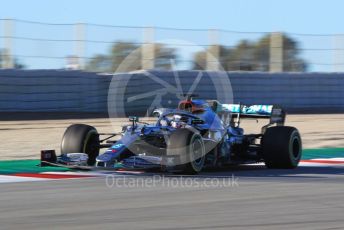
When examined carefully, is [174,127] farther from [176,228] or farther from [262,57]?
[262,57]

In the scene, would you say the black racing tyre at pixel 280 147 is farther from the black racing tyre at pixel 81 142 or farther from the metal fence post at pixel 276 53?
the metal fence post at pixel 276 53

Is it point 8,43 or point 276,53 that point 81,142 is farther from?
point 276,53

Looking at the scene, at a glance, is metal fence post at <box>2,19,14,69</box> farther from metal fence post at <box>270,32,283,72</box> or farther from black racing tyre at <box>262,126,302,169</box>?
black racing tyre at <box>262,126,302,169</box>

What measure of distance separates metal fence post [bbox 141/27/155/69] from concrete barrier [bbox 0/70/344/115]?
44 centimetres

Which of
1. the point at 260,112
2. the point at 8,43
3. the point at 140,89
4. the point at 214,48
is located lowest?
the point at 260,112

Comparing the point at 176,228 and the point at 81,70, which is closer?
the point at 176,228

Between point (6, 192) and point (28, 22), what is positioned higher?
point (28, 22)

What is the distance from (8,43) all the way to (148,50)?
4949 mm

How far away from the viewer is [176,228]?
7.49m

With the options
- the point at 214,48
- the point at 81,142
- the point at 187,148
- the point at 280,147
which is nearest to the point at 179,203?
the point at 187,148

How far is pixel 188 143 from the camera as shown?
36.8 ft

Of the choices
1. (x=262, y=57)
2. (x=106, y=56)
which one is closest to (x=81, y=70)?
(x=106, y=56)

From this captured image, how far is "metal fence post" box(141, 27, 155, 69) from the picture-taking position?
25.4m

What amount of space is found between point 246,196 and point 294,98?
1971cm
